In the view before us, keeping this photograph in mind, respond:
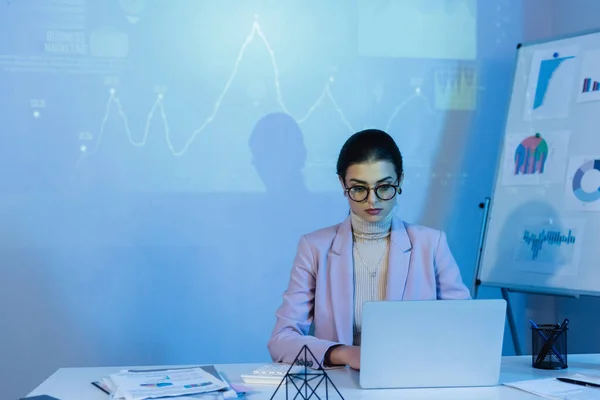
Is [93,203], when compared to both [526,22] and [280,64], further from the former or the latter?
[526,22]

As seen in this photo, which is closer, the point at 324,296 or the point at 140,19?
the point at 324,296

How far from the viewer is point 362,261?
8.00 ft

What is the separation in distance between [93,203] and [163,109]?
53 centimetres

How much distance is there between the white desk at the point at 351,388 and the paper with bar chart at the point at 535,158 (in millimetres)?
1131

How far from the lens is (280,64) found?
3461 mm

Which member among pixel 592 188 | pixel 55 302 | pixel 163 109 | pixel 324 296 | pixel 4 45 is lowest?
pixel 55 302

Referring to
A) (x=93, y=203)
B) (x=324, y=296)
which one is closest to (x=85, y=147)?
(x=93, y=203)

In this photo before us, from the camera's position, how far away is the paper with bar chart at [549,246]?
2.97 meters

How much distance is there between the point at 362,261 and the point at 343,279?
0.33 feet

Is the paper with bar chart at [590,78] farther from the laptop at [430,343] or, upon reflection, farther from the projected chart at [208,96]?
the laptop at [430,343]

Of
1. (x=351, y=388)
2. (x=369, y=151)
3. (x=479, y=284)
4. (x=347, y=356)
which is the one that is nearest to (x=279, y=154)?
(x=479, y=284)
